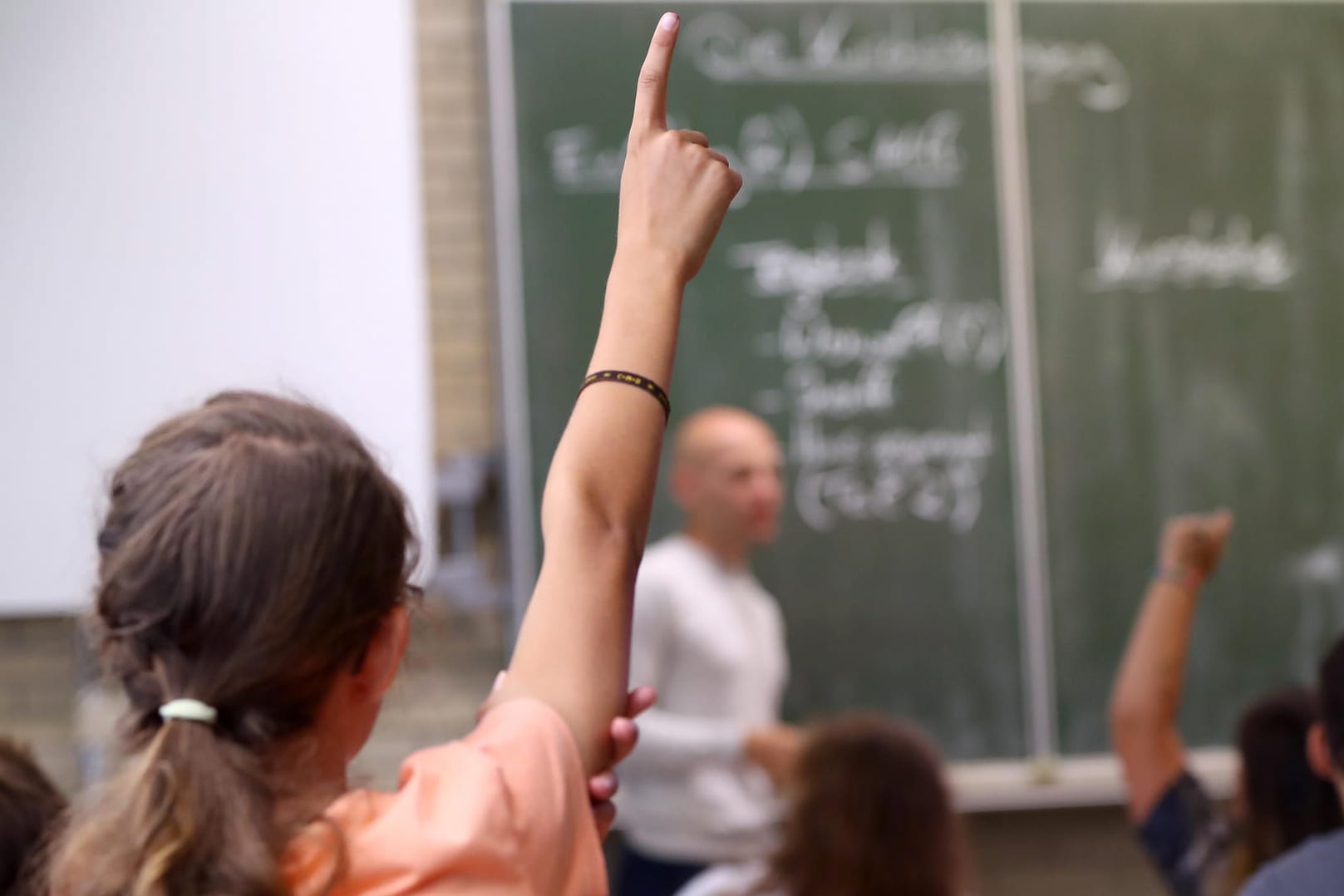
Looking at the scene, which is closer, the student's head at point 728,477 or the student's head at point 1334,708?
the student's head at point 1334,708

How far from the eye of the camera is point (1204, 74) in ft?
9.89

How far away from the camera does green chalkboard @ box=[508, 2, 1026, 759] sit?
287 centimetres

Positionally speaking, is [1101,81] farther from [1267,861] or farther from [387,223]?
[1267,861]

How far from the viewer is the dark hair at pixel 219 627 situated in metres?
0.72

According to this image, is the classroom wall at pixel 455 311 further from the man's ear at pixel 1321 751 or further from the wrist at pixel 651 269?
the wrist at pixel 651 269

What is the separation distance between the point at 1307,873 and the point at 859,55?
2.08 metres

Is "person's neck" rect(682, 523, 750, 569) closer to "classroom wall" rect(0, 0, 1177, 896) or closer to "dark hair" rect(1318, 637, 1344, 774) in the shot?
"classroom wall" rect(0, 0, 1177, 896)

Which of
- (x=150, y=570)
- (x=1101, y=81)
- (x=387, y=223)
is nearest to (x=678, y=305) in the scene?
(x=150, y=570)

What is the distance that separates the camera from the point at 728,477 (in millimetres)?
2723

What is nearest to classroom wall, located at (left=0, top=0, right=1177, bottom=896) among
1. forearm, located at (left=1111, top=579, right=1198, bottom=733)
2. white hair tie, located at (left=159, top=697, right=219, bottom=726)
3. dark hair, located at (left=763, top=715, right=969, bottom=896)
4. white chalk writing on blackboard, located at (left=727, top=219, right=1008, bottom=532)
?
white chalk writing on blackboard, located at (left=727, top=219, right=1008, bottom=532)

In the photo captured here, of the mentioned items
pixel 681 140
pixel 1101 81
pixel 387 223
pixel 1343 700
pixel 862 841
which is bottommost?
pixel 862 841

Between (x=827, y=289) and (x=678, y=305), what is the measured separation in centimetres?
203

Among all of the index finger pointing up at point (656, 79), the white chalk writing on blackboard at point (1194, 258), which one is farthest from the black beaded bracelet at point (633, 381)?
the white chalk writing on blackboard at point (1194, 258)

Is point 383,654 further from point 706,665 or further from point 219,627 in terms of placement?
point 706,665
